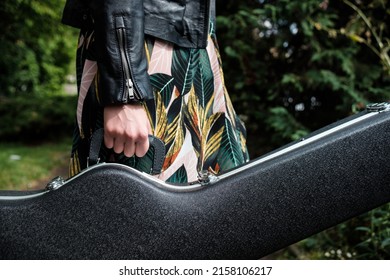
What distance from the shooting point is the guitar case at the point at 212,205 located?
1.39m

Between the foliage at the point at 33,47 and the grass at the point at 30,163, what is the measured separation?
148 centimetres

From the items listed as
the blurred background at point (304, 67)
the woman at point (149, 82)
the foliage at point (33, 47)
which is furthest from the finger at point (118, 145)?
the foliage at point (33, 47)

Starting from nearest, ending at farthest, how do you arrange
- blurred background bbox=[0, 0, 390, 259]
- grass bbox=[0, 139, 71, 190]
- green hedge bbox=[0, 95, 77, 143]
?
blurred background bbox=[0, 0, 390, 259] → grass bbox=[0, 139, 71, 190] → green hedge bbox=[0, 95, 77, 143]

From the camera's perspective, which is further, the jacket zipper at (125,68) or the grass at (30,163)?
the grass at (30,163)

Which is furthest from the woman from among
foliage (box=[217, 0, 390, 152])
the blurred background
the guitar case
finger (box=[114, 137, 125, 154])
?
foliage (box=[217, 0, 390, 152])

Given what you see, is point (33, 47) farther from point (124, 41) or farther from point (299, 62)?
point (124, 41)

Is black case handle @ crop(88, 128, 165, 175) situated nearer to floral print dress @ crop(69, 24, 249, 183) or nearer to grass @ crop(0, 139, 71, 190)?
floral print dress @ crop(69, 24, 249, 183)

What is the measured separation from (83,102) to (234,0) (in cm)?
300

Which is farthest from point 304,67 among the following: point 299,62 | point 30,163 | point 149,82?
point 30,163

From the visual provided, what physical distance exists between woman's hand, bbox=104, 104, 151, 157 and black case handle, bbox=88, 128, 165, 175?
0.03m

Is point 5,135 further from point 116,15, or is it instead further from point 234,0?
point 116,15

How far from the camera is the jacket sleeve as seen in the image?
4.63 ft

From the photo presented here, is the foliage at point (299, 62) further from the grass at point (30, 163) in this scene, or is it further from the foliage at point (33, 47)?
the foliage at point (33, 47)

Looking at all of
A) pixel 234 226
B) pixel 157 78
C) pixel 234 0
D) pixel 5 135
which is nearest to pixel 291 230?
pixel 234 226
